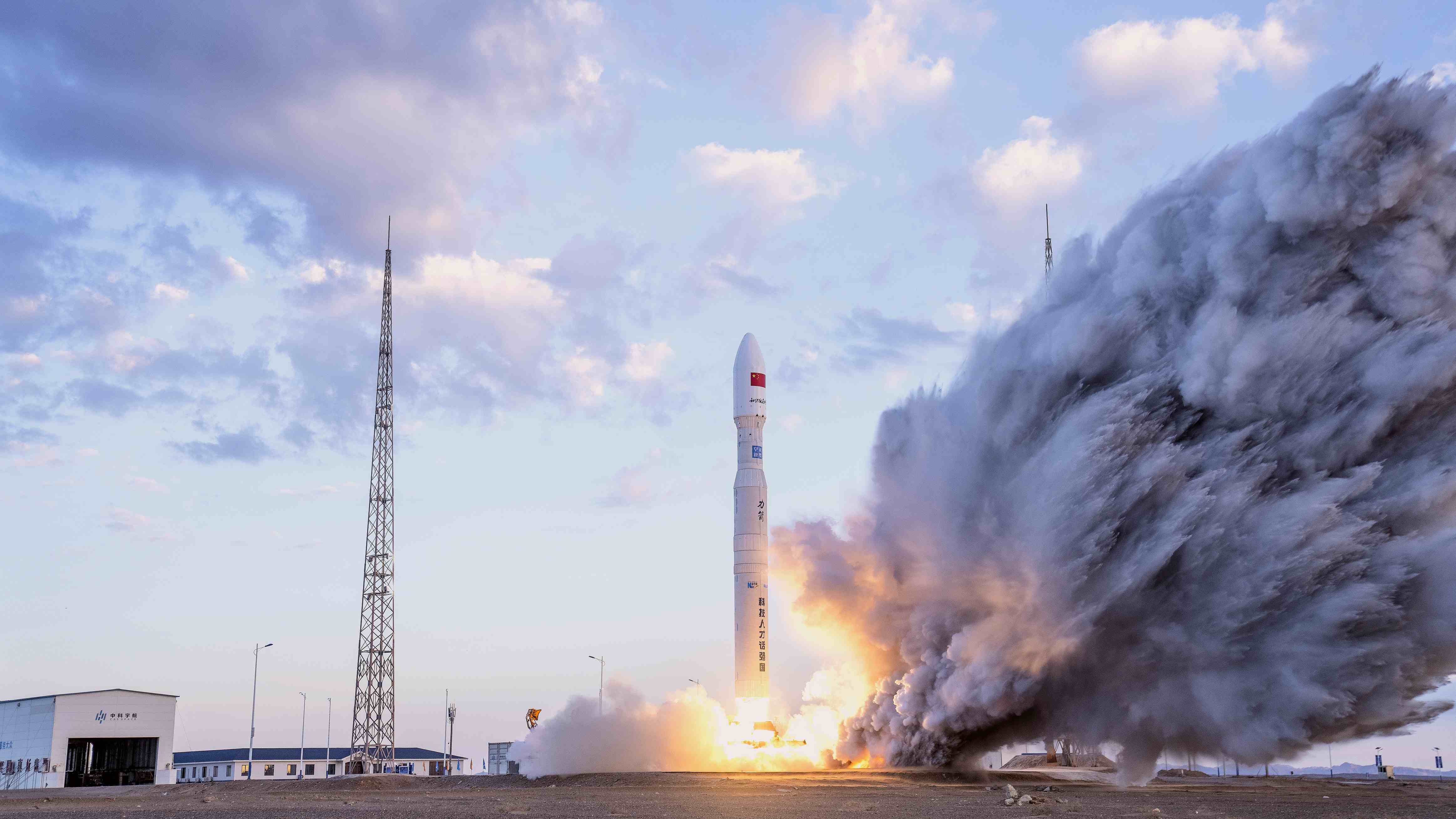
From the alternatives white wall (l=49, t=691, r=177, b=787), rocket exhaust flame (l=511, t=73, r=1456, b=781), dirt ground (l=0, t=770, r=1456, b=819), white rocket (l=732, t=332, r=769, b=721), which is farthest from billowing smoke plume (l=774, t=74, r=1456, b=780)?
white wall (l=49, t=691, r=177, b=787)

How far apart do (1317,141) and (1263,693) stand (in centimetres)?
1705

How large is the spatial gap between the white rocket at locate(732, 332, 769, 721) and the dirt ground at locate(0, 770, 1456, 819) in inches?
201

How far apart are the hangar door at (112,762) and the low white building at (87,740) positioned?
0.17 ft

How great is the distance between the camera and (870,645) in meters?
53.5

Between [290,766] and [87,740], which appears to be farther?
[290,766]

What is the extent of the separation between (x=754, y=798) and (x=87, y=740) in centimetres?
6238

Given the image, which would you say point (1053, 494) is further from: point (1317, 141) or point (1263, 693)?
point (1317, 141)

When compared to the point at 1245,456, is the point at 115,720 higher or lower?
lower

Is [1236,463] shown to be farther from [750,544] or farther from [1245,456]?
[750,544]

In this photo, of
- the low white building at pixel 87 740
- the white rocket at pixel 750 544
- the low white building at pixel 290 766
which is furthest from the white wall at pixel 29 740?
the white rocket at pixel 750 544

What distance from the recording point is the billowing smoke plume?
3581 centimetres

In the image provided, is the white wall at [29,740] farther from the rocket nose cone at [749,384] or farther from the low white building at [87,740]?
the rocket nose cone at [749,384]

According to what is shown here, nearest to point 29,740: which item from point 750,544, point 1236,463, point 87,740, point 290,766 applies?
point 87,740

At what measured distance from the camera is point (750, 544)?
5925cm
